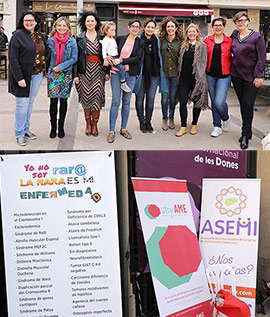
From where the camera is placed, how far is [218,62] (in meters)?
4.58

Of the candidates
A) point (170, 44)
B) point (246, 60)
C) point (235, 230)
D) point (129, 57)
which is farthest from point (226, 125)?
point (235, 230)

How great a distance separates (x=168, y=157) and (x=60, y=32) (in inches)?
70.0

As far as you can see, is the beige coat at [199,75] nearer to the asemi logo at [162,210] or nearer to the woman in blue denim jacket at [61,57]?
the woman in blue denim jacket at [61,57]

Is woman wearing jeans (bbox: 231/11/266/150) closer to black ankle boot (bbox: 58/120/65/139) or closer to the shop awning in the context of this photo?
black ankle boot (bbox: 58/120/65/139)

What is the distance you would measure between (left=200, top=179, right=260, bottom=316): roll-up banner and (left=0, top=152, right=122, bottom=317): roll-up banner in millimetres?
774

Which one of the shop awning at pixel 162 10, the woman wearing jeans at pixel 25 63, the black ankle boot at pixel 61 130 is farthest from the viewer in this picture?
the shop awning at pixel 162 10

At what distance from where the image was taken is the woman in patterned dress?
174 inches

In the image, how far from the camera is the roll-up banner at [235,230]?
11.2 feet

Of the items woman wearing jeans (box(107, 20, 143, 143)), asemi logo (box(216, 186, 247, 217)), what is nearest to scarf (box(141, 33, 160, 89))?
woman wearing jeans (box(107, 20, 143, 143))

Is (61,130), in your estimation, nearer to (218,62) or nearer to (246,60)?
(218,62)

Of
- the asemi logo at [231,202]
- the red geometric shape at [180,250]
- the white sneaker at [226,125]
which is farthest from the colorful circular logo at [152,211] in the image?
the white sneaker at [226,125]

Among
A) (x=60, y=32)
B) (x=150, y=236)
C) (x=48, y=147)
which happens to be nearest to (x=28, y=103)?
(x=48, y=147)

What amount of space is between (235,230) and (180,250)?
1.50 ft

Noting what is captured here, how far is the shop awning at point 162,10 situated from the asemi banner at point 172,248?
467 inches
